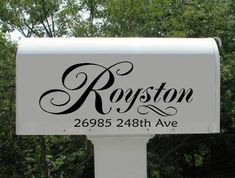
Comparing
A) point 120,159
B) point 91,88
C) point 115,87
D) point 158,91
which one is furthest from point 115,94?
point 120,159

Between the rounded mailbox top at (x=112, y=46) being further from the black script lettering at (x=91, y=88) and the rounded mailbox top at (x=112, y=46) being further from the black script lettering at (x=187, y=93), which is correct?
the black script lettering at (x=187, y=93)

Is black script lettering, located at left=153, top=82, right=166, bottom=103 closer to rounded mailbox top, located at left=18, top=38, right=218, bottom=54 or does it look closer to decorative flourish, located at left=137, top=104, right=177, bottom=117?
decorative flourish, located at left=137, top=104, right=177, bottom=117

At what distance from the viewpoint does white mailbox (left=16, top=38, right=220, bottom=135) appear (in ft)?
13.5

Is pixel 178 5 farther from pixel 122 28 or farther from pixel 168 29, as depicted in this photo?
pixel 122 28

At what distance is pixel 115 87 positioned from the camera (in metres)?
4.17

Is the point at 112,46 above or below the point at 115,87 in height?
above

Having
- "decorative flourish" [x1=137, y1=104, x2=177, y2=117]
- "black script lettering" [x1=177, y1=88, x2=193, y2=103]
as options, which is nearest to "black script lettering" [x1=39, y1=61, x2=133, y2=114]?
"decorative flourish" [x1=137, y1=104, x2=177, y2=117]

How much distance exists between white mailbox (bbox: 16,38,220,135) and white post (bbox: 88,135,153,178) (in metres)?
0.16

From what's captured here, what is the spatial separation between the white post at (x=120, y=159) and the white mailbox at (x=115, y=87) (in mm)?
165

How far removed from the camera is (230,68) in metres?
11.4

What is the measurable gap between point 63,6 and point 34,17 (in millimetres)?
568

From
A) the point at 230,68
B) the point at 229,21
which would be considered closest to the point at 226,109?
the point at 230,68

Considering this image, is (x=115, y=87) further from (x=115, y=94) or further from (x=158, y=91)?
(x=158, y=91)

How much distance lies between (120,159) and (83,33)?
18.2 feet
